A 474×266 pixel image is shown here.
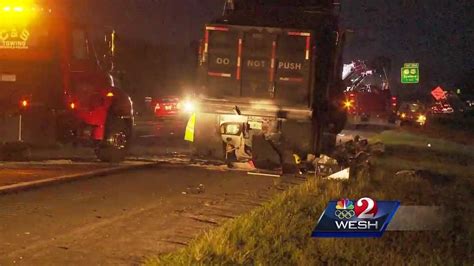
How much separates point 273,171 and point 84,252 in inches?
307

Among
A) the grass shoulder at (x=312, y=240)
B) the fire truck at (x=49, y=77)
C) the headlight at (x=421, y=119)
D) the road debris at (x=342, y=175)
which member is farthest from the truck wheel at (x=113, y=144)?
the headlight at (x=421, y=119)

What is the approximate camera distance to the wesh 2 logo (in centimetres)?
671

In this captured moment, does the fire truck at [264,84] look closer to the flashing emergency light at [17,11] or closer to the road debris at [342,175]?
the road debris at [342,175]

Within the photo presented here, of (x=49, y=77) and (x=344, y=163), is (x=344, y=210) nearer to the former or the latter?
(x=344, y=163)

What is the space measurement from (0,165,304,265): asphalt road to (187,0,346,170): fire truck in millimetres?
1251

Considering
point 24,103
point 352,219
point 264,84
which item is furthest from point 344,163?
point 352,219

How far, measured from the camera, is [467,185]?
14180 millimetres

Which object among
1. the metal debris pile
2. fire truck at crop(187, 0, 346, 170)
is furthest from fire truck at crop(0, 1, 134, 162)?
the metal debris pile

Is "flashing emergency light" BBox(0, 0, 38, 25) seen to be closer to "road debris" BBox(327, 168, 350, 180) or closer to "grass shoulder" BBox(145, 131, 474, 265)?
"grass shoulder" BBox(145, 131, 474, 265)

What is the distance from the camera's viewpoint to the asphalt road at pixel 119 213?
24.6ft

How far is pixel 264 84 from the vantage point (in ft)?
48.5

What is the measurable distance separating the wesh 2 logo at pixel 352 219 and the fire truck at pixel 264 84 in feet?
25.1

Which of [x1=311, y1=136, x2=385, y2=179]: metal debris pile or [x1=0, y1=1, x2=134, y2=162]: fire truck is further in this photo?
[x1=0, y1=1, x2=134, y2=162]: fire truck

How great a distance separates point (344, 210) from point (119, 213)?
3876 millimetres
